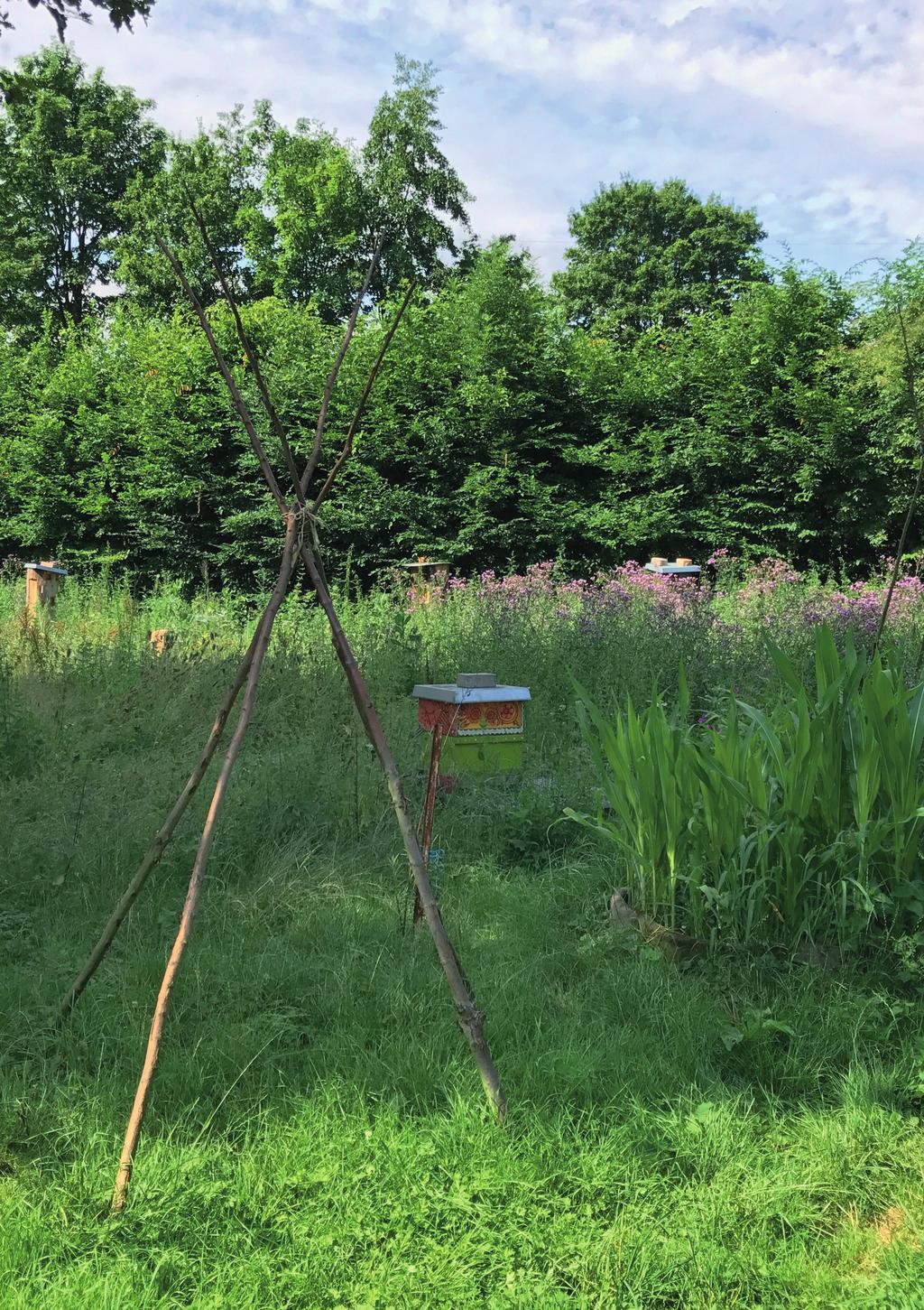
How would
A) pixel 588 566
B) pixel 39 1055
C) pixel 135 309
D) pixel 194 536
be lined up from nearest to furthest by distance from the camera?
pixel 39 1055 < pixel 588 566 < pixel 194 536 < pixel 135 309

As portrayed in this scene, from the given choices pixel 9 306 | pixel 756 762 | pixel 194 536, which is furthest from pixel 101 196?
pixel 756 762

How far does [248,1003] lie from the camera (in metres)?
2.93

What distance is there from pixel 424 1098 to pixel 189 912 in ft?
2.60

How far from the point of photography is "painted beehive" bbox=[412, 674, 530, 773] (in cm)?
472

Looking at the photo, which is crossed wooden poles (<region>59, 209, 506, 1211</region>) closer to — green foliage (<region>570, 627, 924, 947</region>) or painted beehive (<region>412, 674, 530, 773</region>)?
green foliage (<region>570, 627, 924, 947</region>)

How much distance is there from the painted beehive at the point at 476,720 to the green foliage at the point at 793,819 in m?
1.36

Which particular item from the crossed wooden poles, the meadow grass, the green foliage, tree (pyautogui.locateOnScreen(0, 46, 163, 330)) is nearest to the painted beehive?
the meadow grass

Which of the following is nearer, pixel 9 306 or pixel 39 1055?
pixel 39 1055

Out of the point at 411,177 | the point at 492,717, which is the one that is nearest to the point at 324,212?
the point at 411,177

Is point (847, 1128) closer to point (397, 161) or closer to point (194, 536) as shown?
point (194, 536)

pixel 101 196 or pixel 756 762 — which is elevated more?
pixel 101 196

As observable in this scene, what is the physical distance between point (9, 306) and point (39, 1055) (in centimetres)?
2694

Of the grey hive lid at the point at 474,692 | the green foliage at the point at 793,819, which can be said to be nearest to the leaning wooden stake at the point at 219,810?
the green foliage at the point at 793,819

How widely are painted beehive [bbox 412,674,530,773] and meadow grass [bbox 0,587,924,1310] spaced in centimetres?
60
